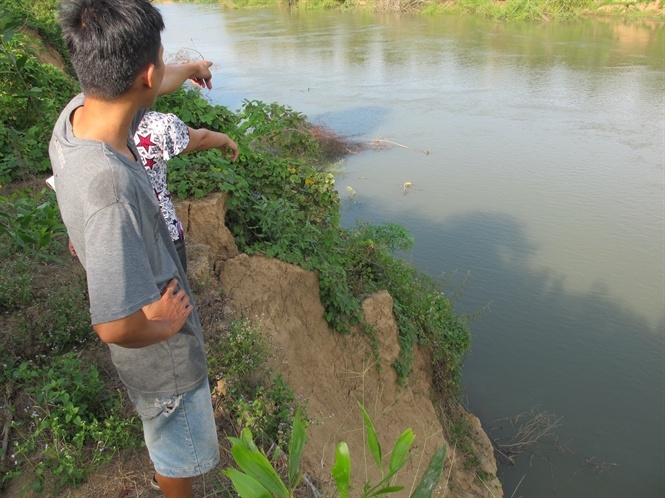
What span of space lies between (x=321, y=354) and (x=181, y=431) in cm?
225

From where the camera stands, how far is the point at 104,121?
4.37 feet

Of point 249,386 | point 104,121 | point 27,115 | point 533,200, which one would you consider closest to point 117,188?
point 104,121

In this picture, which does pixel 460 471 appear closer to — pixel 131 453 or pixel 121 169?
pixel 131 453

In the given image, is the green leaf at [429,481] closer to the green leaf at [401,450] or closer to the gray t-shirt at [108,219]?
the green leaf at [401,450]

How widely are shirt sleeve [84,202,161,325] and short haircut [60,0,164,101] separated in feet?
0.96

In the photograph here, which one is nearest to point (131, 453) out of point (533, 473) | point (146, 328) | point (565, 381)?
point (146, 328)

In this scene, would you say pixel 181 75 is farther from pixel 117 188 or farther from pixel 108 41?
pixel 117 188

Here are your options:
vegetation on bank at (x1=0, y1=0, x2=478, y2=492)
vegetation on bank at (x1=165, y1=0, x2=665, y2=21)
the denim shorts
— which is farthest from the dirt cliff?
vegetation on bank at (x1=165, y1=0, x2=665, y2=21)

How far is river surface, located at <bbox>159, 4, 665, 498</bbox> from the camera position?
5.55 meters

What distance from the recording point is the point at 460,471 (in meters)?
4.39

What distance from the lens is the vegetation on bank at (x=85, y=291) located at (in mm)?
2123

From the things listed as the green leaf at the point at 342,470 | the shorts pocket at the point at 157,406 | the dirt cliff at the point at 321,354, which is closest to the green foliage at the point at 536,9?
the dirt cliff at the point at 321,354

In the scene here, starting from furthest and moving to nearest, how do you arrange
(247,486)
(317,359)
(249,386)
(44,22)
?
(44,22) → (317,359) → (249,386) → (247,486)

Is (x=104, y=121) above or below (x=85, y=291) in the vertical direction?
above
